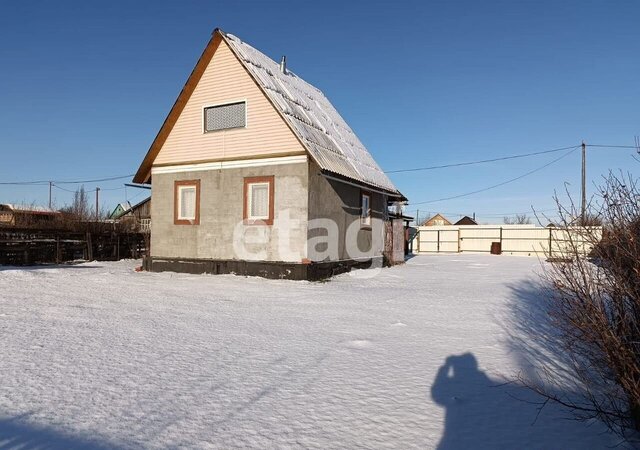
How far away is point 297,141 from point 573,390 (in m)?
9.72

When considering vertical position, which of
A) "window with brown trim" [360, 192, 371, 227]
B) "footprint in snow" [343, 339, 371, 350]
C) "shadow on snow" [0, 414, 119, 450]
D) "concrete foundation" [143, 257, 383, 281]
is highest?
"window with brown trim" [360, 192, 371, 227]

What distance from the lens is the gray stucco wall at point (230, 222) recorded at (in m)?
12.1

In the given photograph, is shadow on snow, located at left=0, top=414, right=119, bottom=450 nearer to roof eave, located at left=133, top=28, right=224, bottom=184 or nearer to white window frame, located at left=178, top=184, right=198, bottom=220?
white window frame, located at left=178, top=184, right=198, bottom=220

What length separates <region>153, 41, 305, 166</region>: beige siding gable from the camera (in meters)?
12.5

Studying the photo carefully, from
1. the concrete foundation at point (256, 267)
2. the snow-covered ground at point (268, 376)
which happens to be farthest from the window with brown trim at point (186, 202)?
the snow-covered ground at point (268, 376)

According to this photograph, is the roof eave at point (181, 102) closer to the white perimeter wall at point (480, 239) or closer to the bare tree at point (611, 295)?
the bare tree at point (611, 295)

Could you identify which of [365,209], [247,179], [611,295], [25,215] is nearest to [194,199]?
[247,179]

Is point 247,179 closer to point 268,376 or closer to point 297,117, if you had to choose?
point 297,117

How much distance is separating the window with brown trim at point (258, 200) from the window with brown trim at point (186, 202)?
2032mm

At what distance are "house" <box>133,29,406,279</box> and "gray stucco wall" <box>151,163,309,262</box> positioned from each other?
0.03 metres

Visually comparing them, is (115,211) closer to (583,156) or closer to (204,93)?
(204,93)

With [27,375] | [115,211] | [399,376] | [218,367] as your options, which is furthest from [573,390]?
[115,211]

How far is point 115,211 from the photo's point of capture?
61375 millimetres

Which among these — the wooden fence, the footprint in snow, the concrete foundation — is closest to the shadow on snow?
the footprint in snow
